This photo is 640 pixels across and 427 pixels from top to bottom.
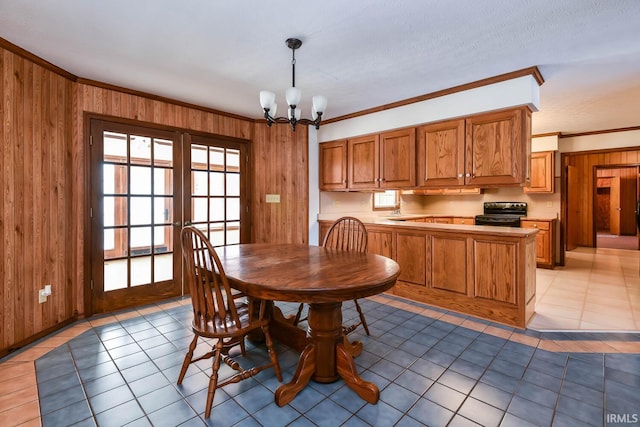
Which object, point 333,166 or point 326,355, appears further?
point 333,166

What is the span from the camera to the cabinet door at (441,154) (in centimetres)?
329

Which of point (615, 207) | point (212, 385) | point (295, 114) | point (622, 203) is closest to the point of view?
point (212, 385)

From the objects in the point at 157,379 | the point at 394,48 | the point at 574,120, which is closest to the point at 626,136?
the point at 574,120

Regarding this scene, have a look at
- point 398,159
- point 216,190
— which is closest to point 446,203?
point 398,159

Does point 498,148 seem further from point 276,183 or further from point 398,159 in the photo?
point 276,183

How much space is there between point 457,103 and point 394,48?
117 cm

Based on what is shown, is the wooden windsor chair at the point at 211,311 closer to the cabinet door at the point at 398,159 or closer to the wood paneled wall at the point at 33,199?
the wood paneled wall at the point at 33,199

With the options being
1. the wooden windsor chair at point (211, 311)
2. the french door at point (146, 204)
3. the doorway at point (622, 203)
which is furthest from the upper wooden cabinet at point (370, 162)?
the doorway at point (622, 203)

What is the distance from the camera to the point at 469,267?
3.17 metres

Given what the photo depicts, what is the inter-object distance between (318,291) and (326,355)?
645 mm

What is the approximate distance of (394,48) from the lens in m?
2.47

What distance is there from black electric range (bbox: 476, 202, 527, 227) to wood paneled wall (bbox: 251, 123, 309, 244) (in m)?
3.61

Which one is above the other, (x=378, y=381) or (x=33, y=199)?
(x=33, y=199)

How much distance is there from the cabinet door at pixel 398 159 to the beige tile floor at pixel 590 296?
77.1 inches
